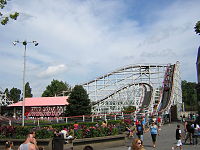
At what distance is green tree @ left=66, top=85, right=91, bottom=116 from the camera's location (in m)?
35.0

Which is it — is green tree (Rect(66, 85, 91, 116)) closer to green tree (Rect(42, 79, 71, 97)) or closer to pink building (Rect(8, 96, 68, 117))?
pink building (Rect(8, 96, 68, 117))

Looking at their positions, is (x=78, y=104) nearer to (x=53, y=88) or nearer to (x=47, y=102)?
(x=47, y=102)

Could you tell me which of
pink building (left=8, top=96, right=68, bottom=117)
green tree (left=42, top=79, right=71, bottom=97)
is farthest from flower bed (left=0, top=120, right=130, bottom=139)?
green tree (left=42, top=79, right=71, bottom=97)

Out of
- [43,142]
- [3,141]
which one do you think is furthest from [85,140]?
A: [3,141]

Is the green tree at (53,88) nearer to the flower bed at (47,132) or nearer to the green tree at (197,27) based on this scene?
the flower bed at (47,132)

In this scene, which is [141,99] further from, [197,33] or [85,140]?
[85,140]

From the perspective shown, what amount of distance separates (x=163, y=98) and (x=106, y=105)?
10580 millimetres

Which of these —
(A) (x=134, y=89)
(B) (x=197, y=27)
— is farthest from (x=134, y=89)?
(B) (x=197, y=27)

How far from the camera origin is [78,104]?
35.4m

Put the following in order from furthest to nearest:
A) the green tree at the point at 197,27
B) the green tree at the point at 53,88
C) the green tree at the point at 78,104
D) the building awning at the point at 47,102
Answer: the green tree at the point at 53,88, the building awning at the point at 47,102, the green tree at the point at 78,104, the green tree at the point at 197,27

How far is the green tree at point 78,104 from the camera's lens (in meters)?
35.0

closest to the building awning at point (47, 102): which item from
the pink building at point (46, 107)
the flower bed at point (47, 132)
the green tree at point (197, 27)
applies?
the pink building at point (46, 107)

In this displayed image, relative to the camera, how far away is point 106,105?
46.8 m

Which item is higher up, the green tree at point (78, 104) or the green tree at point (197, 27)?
the green tree at point (197, 27)
